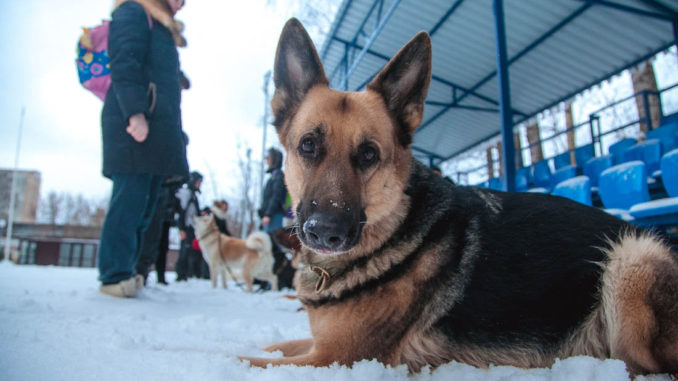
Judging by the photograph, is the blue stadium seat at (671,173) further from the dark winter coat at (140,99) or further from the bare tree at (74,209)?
the bare tree at (74,209)

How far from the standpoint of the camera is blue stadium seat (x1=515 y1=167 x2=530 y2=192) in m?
11.3

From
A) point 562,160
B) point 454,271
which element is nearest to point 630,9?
point 562,160

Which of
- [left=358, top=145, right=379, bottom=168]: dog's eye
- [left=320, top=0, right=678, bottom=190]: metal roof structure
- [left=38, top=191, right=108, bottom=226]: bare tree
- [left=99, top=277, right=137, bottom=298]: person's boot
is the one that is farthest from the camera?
[left=38, top=191, right=108, bottom=226]: bare tree

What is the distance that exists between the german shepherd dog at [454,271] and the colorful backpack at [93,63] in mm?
2608

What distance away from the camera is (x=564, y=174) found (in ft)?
29.8

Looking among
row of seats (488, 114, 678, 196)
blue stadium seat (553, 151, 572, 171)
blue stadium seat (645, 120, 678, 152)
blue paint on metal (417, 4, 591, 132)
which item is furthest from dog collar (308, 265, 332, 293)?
blue stadium seat (553, 151, 572, 171)

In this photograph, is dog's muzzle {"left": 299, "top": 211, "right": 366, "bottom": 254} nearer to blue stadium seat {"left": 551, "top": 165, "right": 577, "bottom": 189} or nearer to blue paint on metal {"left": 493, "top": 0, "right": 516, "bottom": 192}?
blue paint on metal {"left": 493, "top": 0, "right": 516, "bottom": 192}

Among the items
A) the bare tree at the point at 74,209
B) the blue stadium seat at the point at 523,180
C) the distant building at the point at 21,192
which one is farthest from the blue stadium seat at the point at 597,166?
the bare tree at the point at 74,209

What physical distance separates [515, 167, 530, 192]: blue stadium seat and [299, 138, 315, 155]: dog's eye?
1100cm

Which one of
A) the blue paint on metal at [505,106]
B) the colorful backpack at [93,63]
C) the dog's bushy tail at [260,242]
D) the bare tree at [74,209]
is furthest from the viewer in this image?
the bare tree at [74,209]

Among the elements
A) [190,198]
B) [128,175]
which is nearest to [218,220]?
[190,198]

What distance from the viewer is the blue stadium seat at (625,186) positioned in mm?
4895

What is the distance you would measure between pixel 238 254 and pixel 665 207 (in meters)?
7.36

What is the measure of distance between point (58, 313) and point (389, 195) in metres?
2.29
